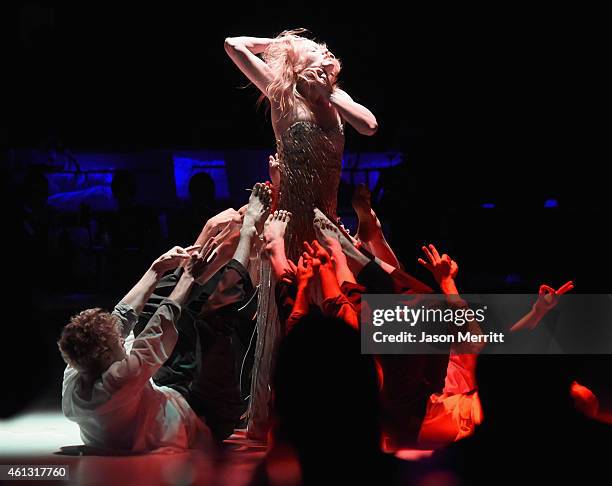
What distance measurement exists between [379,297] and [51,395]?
1458mm

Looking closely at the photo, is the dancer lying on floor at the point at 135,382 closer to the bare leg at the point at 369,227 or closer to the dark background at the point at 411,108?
the bare leg at the point at 369,227

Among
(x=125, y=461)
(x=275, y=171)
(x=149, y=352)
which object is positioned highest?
(x=275, y=171)

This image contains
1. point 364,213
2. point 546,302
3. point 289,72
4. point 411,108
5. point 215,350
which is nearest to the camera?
point 215,350

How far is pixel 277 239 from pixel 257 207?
0.16 m

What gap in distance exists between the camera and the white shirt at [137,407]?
199 centimetres

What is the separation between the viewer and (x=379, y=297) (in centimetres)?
192

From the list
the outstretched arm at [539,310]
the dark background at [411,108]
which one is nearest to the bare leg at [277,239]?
the outstretched arm at [539,310]

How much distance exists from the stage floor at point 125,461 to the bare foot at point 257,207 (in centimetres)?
63

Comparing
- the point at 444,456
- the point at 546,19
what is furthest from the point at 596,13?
the point at 444,456

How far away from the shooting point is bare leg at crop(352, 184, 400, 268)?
249 centimetres

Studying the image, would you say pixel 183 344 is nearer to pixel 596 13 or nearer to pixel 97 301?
pixel 97 301

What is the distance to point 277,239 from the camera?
2.26 m

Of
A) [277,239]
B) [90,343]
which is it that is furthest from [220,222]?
[90,343]

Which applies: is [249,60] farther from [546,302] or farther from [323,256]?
[546,302]
